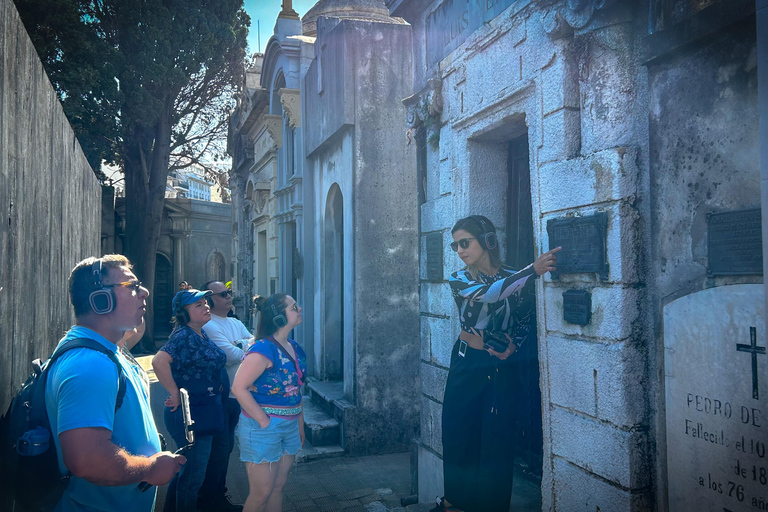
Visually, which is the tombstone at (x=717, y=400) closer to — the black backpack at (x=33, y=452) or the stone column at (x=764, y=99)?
the stone column at (x=764, y=99)

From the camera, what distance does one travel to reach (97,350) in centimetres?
239

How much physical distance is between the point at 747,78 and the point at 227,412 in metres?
4.29

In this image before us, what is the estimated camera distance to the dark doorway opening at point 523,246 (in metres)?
4.52

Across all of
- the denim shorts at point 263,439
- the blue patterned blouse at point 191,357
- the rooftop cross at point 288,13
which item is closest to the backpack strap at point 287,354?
the denim shorts at point 263,439

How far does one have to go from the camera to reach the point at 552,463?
3654 millimetres

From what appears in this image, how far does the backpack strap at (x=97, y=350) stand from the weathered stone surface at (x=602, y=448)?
2.38m

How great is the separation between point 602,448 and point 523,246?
5.87 ft

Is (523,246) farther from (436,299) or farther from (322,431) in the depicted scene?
(322,431)

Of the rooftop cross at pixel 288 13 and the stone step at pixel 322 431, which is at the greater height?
the rooftop cross at pixel 288 13

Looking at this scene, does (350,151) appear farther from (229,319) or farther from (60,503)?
(60,503)

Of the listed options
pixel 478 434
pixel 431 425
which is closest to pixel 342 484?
pixel 431 425

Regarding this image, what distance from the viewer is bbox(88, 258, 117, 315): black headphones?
2557 mm

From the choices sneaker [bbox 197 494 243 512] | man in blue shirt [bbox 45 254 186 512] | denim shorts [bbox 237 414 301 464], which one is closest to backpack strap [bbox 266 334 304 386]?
denim shorts [bbox 237 414 301 464]

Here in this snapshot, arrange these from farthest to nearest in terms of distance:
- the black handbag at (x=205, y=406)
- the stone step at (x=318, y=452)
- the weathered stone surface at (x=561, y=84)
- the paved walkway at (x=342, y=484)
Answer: the stone step at (x=318, y=452)
the paved walkway at (x=342, y=484)
the black handbag at (x=205, y=406)
the weathered stone surface at (x=561, y=84)
